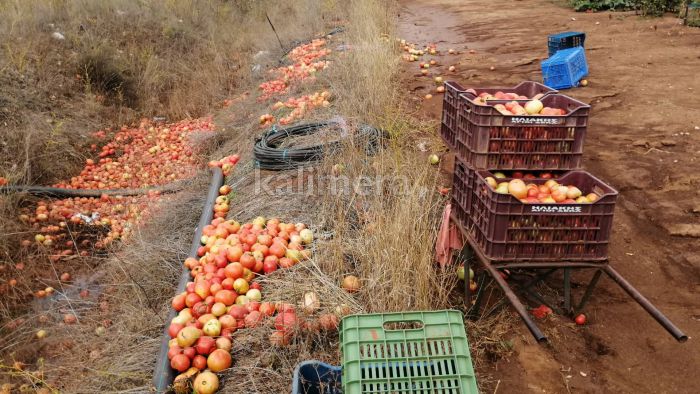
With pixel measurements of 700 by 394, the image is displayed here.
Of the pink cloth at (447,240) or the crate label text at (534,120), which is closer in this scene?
the crate label text at (534,120)

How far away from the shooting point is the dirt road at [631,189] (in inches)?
125

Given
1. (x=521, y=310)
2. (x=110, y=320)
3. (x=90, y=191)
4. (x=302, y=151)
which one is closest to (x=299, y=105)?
(x=302, y=151)

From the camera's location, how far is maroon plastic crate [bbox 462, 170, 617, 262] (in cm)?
301

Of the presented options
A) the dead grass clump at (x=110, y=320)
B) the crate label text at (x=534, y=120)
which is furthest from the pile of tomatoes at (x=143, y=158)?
the crate label text at (x=534, y=120)

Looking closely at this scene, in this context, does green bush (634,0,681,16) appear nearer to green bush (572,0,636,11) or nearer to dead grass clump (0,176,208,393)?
green bush (572,0,636,11)

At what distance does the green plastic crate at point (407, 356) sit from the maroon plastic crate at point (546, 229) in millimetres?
805

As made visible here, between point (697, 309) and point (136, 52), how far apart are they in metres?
10.6

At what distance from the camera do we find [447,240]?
4.02 metres

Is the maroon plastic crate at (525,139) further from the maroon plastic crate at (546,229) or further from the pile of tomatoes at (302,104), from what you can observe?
the pile of tomatoes at (302,104)

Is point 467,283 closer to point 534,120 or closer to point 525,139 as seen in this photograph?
point 525,139

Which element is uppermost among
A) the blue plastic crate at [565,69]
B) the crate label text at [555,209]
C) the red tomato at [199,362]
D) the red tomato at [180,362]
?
the crate label text at [555,209]

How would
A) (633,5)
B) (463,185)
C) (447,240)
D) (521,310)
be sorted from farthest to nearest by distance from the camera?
(633,5) → (447,240) → (463,185) → (521,310)

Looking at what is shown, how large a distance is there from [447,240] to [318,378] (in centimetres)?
171

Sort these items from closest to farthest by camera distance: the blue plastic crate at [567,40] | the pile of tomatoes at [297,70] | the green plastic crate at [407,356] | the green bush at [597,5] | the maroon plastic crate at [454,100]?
the green plastic crate at [407,356], the maroon plastic crate at [454,100], the blue plastic crate at [567,40], the pile of tomatoes at [297,70], the green bush at [597,5]
